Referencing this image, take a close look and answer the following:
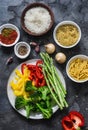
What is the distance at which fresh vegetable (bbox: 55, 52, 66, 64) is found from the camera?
2.96 m

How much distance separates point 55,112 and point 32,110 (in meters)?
0.14

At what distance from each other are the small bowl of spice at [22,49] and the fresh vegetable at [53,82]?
11cm

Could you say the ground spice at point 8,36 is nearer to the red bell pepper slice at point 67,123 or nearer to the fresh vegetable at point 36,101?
the fresh vegetable at point 36,101

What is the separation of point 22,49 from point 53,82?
0.28 metres

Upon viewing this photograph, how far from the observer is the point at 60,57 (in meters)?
2.96

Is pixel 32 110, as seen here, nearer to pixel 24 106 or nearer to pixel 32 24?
pixel 24 106

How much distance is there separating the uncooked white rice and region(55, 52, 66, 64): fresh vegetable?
17 cm

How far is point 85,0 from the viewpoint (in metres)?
Answer: 3.09

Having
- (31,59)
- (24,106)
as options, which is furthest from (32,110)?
(31,59)

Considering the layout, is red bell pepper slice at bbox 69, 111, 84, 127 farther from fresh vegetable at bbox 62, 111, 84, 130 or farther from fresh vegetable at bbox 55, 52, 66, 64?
fresh vegetable at bbox 55, 52, 66, 64

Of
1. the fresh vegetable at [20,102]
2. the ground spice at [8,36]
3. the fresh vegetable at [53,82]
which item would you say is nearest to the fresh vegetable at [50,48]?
the fresh vegetable at [53,82]

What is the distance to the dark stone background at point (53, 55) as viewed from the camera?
300 cm

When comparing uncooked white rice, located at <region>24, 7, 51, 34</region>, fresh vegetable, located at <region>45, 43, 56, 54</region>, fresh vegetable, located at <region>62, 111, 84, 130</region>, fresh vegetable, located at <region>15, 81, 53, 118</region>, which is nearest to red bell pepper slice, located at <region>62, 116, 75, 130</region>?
fresh vegetable, located at <region>62, 111, 84, 130</region>

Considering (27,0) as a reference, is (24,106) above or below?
below
